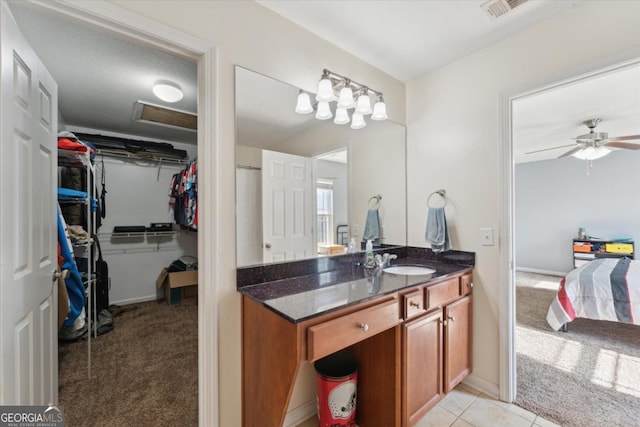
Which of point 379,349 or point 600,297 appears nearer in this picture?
point 379,349

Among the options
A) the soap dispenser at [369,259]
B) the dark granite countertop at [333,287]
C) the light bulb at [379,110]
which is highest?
the light bulb at [379,110]

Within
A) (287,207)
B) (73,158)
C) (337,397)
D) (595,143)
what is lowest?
(337,397)

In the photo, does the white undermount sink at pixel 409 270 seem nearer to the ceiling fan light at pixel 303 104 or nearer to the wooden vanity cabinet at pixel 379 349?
the wooden vanity cabinet at pixel 379 349

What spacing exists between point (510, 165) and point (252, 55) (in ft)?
5.81

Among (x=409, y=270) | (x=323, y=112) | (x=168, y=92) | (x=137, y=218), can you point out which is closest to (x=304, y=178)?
(x=323, y=112)

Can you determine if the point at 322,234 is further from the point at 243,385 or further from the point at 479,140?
the point at 479,140

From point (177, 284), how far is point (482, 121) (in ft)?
12.5

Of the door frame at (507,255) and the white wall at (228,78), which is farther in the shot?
the door frame at (507,255)

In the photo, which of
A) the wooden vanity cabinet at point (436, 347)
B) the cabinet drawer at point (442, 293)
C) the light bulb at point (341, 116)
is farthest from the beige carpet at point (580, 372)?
the light bulb at point (341, 116)

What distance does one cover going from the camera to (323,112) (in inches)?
72.5

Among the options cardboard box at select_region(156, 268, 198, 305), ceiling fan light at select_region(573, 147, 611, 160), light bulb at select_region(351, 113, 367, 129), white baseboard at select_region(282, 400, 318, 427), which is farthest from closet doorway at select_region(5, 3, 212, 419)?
ceiling fan light at select_region(573, 147, 611, 160)

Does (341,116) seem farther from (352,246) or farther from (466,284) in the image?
(466,284)

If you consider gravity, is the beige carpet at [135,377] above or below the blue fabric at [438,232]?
below

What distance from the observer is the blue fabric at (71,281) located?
1741 millimetres
